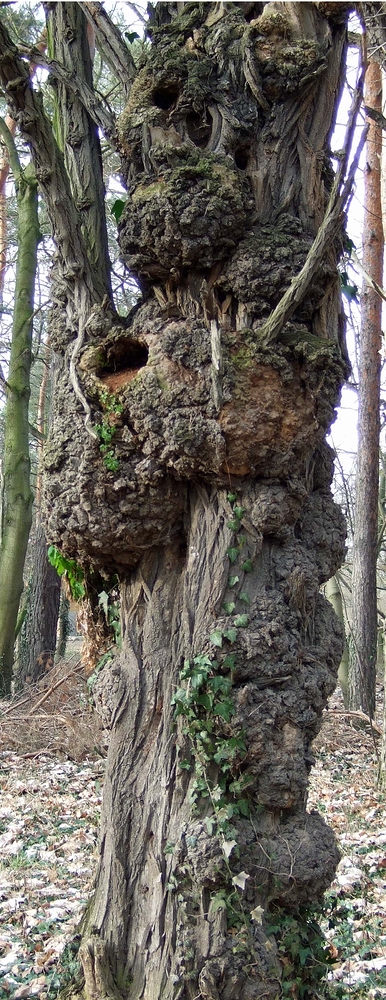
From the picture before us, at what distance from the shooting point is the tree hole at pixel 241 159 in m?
3.10

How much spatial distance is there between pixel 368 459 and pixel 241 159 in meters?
7.71

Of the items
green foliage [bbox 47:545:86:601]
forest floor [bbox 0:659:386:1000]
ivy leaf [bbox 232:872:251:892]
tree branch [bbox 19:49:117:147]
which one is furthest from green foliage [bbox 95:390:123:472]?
forest floor [bbox 0:659:386:1000]

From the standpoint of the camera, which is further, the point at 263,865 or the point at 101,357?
the point at 101,357

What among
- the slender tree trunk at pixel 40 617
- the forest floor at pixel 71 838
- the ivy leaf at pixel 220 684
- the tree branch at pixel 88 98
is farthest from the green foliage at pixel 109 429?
the slender tree trunk at pixel 40 617

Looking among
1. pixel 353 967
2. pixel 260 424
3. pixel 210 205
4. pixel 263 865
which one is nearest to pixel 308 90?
pixel 210 205

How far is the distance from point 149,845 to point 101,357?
6.47 ft

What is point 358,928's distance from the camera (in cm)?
395

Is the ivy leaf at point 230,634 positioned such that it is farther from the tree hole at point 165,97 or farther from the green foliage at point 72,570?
the tree hole at point 165,97

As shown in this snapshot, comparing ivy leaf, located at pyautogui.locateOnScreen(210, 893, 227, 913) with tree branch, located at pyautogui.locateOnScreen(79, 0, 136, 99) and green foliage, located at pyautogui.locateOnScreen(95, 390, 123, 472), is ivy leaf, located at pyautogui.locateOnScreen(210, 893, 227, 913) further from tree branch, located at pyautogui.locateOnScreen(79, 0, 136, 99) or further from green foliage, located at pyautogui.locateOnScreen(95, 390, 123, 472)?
tree branch, located at pyautogui.locateOnScreen(79, 0, 136, 99)

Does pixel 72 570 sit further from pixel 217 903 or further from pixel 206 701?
pixel 217 903

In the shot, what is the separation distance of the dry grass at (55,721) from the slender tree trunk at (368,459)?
3.92 meters

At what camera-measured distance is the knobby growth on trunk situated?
2715 mm

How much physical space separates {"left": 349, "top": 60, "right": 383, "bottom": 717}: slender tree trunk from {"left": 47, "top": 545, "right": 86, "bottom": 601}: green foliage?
294 inches

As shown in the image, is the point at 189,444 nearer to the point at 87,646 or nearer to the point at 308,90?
the point at 87,646
